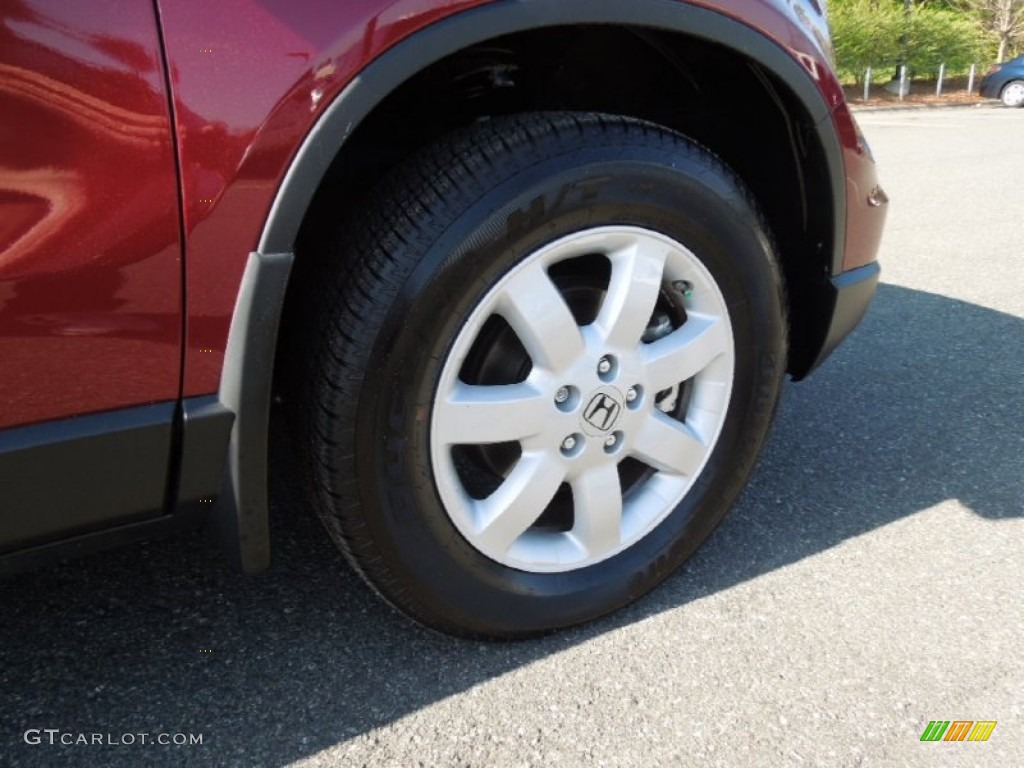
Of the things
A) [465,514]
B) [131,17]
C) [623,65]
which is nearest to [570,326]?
[465,514]

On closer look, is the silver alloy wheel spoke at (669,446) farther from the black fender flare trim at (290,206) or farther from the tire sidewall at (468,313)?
the black fender flare trim at (290,206)

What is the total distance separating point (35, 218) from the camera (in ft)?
3.55

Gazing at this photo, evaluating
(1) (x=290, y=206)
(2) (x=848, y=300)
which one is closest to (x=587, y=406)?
(1) (x=290, y=206)

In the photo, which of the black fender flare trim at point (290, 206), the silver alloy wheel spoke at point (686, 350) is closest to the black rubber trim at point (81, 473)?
the black fender flare trim at point (290, 206)

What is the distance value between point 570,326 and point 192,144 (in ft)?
2.20

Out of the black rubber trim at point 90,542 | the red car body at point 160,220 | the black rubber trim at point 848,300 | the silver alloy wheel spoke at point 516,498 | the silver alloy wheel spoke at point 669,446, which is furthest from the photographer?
the black rubber trim at point 848,300

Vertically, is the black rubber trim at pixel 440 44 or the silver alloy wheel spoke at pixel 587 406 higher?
the black rubber trim at pixel 440 44

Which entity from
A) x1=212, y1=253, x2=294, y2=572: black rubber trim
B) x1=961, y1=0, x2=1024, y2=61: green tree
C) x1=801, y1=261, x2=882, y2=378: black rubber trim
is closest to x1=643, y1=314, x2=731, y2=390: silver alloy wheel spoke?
x1=801, y1=261, x2=882, y2=378: black rubber trim

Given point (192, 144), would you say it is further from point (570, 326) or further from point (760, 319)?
point (760, 319)

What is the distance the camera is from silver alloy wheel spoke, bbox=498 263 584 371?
1.50 metres

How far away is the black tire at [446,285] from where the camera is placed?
4.56 ft

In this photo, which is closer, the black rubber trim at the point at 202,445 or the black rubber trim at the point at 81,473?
the black rubber trim at the point at 81,473

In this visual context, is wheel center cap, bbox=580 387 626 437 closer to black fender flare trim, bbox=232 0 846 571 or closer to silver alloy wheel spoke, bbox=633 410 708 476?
silver alloy wheel spoke, bbox=633 410 708 476

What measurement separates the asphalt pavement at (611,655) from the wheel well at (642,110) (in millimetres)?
496
